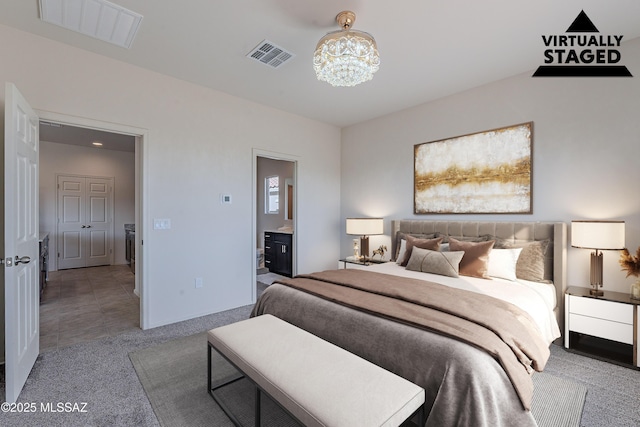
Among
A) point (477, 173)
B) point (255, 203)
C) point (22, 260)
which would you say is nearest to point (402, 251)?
point (477, 173)

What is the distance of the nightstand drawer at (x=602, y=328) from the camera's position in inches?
93.5

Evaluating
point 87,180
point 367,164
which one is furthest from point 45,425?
point 87,180

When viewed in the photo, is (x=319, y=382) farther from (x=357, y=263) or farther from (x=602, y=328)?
(x=357, y=263)

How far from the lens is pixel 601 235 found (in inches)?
98.1

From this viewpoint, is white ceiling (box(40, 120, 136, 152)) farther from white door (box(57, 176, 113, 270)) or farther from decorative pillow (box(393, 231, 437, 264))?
decorative pillow (box(393, 231, 437, 264))

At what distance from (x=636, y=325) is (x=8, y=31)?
5.71 meters

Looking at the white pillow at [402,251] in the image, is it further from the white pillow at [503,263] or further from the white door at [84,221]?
the white door at [84,221]

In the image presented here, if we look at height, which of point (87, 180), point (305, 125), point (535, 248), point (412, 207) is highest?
point (305, 125)

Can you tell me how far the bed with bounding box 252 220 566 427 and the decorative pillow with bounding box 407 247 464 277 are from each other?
107 mm

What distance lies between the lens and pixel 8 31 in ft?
8.10

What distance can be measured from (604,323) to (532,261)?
2.30ft

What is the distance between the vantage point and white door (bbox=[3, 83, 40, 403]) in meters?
1.93

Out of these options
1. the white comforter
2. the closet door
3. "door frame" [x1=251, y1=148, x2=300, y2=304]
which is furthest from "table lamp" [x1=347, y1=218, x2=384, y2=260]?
the closet door

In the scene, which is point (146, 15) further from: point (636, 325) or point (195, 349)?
point (636, 325)
